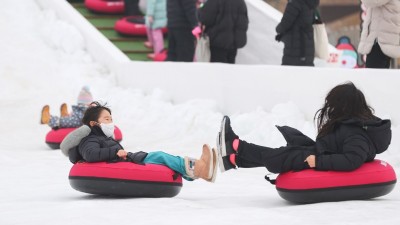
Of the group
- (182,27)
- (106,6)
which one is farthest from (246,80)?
(106,6)

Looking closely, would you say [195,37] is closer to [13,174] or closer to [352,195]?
[13,174]

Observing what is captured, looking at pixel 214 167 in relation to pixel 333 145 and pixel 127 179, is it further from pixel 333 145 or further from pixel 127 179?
pixel 333 145

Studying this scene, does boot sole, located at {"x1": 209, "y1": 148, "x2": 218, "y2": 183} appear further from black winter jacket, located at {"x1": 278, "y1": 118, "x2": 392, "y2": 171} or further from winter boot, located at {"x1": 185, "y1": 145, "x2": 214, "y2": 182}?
black winter jacket, located at {"x1": 278, "y1": 118, "x2": 392, "y2": 171}

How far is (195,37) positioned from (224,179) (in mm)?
6409

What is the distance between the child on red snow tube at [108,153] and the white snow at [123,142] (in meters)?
0.24

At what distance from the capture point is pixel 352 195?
696 cm

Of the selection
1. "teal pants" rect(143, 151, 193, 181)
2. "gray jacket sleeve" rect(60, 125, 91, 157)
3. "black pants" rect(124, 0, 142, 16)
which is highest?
"black pants" rect(124, 0, 142, 16)

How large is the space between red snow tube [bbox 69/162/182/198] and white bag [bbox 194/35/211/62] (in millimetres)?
6647

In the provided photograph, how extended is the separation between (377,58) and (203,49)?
365 cm

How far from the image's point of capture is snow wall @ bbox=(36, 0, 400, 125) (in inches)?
388

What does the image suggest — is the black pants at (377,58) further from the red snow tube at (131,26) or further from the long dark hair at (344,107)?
the red snow tube at (131,26)

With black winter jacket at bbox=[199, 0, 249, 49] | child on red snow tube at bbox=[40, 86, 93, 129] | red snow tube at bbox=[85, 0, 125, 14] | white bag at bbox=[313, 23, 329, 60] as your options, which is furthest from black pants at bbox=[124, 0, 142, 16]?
child on red snow tube at bbox=[40, 86, 93, 129]

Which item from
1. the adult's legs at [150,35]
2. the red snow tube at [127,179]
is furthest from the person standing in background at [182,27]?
the red snow tube at [127,179]

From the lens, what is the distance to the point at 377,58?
1087 cm
